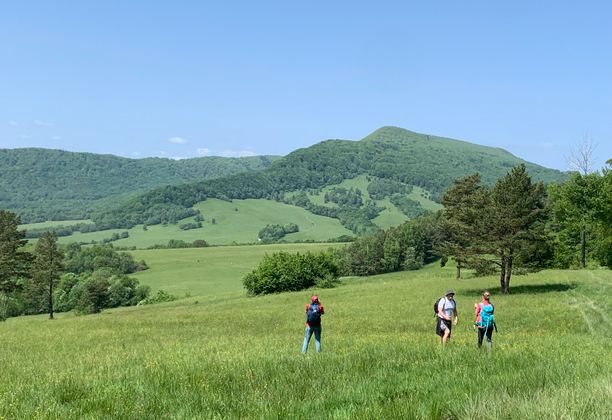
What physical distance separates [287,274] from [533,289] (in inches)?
1714

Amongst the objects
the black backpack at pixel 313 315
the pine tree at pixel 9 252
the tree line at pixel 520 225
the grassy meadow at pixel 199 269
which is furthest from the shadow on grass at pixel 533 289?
the grassy meadow at pixel 199 269

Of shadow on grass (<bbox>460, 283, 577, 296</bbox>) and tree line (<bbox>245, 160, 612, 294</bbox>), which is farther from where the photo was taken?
shadow on grass (<bbox>460, 283, 577, 296</bbox>)

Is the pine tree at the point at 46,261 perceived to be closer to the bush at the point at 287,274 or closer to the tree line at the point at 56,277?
the tree line at the point at 56,277

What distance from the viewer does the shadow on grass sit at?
4264 cm

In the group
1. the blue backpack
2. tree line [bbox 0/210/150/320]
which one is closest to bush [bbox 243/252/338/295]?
tree line [bbox 0/210/150/320]

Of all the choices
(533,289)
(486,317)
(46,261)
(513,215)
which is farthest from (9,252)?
(486,317)

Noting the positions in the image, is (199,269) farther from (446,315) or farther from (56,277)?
(446,315)

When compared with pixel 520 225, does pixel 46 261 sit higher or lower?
lower

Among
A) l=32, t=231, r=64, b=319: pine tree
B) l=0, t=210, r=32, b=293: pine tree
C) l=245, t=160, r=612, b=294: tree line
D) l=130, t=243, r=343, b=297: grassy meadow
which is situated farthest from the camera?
l=130, t=243, r=343, b=297: grassy meadow

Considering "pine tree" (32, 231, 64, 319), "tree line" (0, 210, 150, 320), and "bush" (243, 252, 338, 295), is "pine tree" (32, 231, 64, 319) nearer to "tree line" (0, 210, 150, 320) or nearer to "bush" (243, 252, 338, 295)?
"tree line" (0, 210, 150, 320)

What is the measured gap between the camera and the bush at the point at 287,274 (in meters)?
79.2

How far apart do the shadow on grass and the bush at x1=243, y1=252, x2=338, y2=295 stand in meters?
34.9

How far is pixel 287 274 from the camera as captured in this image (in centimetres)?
8119

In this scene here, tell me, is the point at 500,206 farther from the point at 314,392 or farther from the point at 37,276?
the point at 37,276
